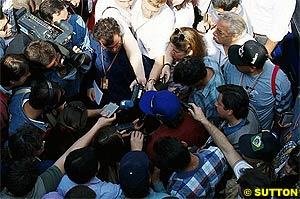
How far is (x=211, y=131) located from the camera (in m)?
3.81

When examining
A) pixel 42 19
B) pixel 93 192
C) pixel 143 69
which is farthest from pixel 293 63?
pixel 93 192

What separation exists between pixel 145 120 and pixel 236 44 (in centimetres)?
107

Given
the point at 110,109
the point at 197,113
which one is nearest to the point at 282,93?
the point at 197,113

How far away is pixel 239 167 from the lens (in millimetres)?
3543

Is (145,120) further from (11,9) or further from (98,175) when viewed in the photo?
(11,9)

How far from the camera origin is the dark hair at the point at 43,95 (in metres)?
3.86

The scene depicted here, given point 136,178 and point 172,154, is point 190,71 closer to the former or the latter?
point 172,154

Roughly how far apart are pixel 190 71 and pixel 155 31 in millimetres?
904

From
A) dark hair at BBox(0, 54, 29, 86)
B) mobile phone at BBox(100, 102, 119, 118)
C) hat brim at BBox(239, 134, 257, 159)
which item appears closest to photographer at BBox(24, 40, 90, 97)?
dark hair at BBox(0, 54, 29, 86)

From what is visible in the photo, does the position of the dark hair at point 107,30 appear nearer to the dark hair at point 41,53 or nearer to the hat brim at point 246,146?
the dark hair at point 41,53

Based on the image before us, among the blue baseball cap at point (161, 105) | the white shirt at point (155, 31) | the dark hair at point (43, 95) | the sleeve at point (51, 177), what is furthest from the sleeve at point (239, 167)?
the white shirt at point (155, 31)

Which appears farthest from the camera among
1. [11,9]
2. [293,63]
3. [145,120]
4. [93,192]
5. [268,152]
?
[293,63]

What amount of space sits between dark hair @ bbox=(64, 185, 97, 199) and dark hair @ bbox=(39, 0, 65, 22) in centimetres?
198

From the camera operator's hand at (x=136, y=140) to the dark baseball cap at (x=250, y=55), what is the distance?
3.26 ft
